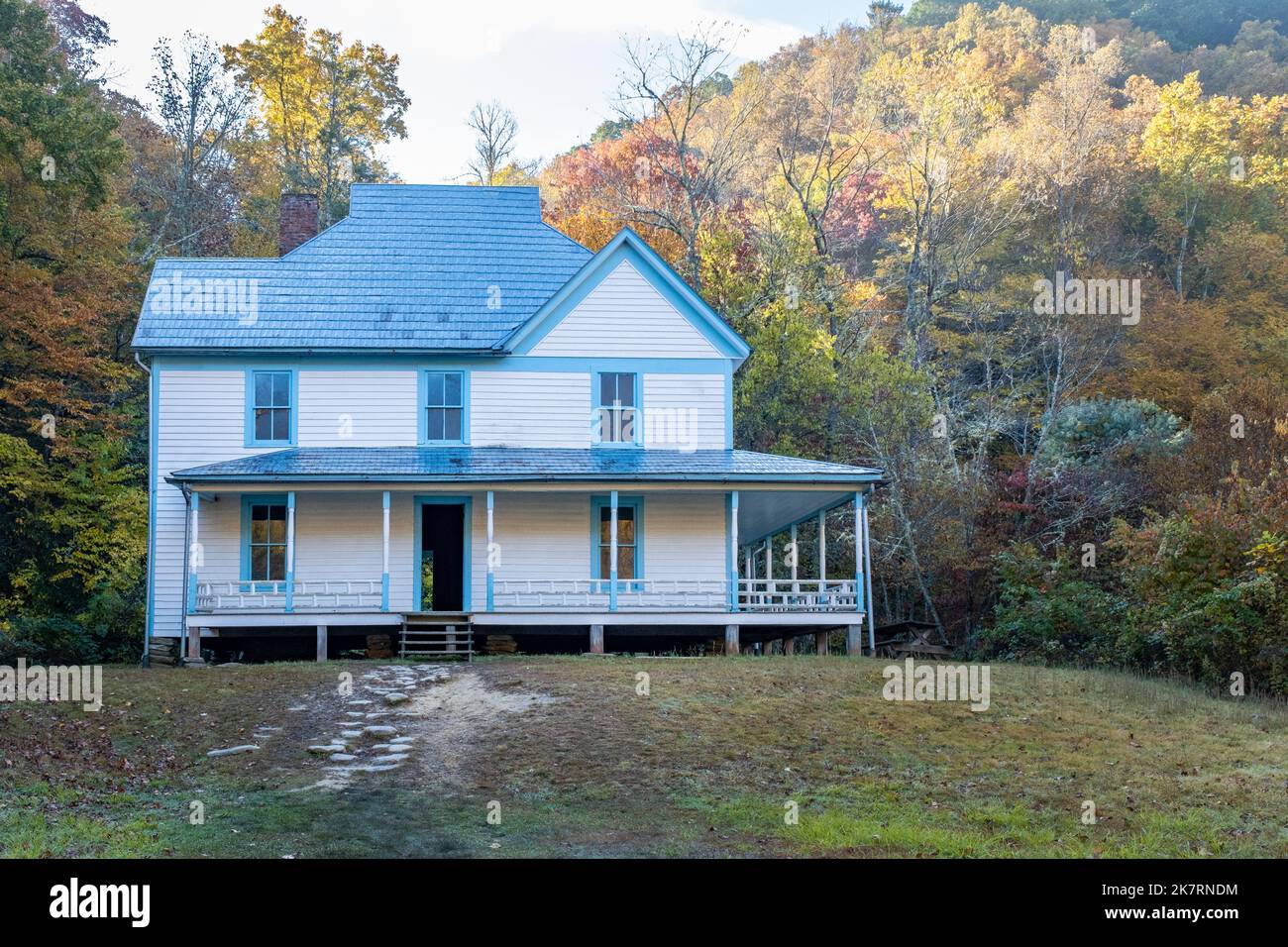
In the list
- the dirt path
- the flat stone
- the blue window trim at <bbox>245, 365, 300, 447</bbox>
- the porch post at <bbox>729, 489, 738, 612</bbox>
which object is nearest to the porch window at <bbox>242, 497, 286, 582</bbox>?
the blue window trim at <bbox>245, 365, 300, 447</bbox>

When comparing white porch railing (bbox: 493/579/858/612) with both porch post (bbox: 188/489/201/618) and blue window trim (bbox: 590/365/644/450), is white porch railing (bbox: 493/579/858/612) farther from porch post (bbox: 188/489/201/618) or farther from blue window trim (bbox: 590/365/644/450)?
porch post (bbox: 188/489/201/618)

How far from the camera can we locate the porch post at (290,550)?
25500 mm

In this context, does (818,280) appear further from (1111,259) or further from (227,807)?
(227,807)

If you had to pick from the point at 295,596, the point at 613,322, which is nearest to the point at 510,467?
the point at 613,322

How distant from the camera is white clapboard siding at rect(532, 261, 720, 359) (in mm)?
28141

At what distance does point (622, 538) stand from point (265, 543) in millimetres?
6931

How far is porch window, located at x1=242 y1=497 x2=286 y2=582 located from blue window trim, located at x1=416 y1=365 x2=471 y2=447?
3022 millimetres

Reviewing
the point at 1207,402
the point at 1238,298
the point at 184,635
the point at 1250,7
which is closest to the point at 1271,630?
the point at 1207,402

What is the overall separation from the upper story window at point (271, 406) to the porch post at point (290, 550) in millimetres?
2202

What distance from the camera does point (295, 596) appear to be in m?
25.8

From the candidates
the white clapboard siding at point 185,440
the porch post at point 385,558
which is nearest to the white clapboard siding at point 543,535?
the porch post at point 385,558

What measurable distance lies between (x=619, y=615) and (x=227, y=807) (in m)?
Answer: 12.4

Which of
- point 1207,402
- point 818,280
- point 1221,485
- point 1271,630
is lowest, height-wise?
point 1271,630

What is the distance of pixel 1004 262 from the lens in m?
49.5
